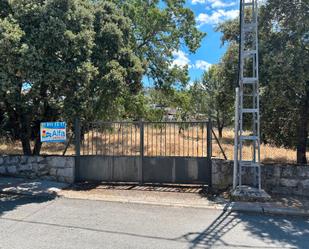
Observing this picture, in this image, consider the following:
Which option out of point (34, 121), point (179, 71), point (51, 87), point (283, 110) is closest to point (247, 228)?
point (283, 110)

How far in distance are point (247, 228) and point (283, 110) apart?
5.10m

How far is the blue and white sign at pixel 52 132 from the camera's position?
1045 centimetres

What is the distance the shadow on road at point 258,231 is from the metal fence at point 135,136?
3.40 m

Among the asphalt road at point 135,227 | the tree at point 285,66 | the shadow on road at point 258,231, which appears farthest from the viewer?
the tree at point 285,66

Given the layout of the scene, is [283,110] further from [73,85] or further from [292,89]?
[73,85]

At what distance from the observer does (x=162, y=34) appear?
2059cm

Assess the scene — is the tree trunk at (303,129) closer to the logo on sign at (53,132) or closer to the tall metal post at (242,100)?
the tall metal post at (242,100)

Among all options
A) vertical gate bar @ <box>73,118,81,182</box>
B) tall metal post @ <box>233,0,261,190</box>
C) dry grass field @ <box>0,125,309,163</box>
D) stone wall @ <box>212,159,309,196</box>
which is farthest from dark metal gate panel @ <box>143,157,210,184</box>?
vertical gate bar @ <box>73,118,81,182</box>

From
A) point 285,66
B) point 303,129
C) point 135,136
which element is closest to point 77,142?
point 135,136

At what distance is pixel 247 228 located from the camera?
642 centimetres

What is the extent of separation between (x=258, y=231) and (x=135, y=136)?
5.09m

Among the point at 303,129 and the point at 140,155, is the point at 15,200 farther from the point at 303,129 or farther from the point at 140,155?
the point at 303,129

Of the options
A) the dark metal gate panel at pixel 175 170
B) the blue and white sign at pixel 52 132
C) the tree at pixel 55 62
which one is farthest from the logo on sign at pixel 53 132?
the dark metal gate panel at pixel 175 170

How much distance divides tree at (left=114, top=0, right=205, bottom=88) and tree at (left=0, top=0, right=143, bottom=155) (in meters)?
7.44
